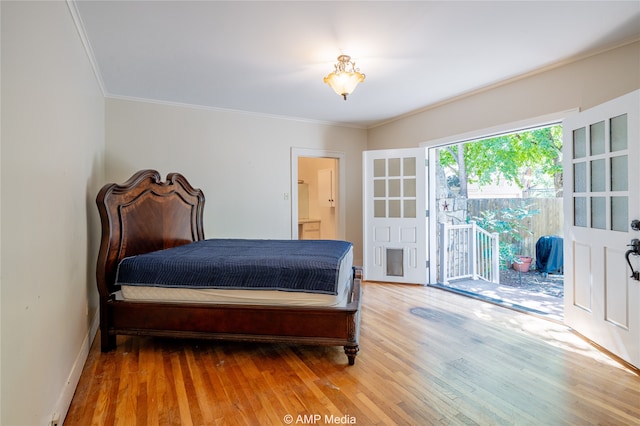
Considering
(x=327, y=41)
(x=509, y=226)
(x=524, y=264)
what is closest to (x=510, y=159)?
(x=509, y=226)

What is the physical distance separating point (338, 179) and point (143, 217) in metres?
3.14

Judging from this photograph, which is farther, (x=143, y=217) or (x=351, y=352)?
(x=143, y=217)

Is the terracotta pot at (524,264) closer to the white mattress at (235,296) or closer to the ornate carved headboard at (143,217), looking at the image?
the white mattress at (235,296)

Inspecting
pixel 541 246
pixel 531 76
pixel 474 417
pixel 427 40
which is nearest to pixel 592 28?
pixel 531 76

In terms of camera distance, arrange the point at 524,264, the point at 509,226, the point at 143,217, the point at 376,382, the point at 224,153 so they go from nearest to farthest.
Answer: the point at 376,382
the point at 143,217
the point at 224,153
the point at 524,264
the point at 509,226

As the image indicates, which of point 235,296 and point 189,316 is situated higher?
point 235,296

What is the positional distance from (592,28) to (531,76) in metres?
0.83

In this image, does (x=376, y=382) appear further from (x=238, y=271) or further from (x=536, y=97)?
(x=536, y=97)

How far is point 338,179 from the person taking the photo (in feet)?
17.2

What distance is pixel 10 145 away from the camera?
1142 millimetres

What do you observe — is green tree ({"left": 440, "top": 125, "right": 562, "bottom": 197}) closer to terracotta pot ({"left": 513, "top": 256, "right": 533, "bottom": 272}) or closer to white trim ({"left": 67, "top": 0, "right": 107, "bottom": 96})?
terracotta pot ({"left": 513, "top": 256, "right": 533, "bottom": 272})

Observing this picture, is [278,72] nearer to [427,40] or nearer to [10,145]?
[427,40]

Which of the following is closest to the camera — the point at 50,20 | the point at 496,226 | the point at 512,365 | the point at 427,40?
the point at 50,20

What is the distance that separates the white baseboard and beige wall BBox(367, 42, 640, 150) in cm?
438
